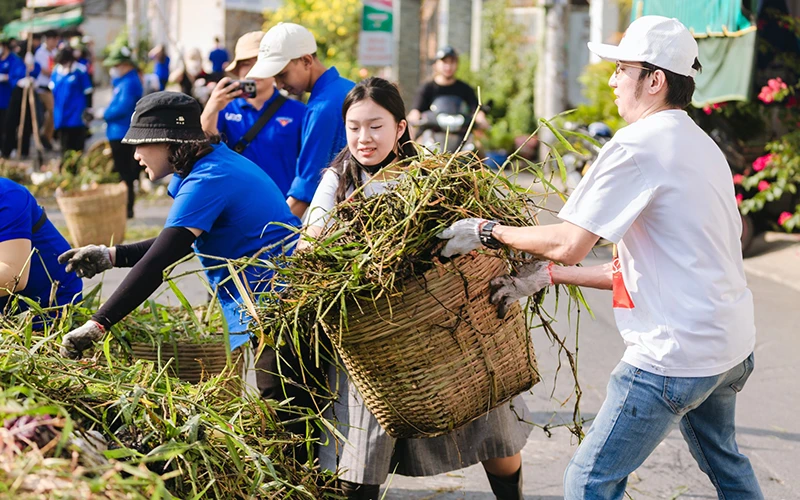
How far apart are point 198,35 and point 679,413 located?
33141mm

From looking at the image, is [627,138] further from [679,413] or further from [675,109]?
[679,413]

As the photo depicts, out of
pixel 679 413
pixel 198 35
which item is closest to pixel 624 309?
pixel 679 413

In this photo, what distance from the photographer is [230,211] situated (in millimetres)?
3672

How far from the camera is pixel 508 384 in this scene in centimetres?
312

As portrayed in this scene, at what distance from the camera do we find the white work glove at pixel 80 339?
326cm

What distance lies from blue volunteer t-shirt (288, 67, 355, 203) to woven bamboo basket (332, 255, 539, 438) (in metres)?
1.76

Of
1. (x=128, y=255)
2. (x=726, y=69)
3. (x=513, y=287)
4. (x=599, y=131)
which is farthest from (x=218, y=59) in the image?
(x=513, y=287)

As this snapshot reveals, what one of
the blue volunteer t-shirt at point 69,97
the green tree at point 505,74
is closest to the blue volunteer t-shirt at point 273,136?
the blue volunteer t-shirt at point 69,97

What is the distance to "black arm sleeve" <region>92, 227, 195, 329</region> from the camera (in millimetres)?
3375

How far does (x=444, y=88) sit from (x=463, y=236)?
7.58 m

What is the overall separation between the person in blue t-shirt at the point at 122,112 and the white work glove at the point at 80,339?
793 centimetres

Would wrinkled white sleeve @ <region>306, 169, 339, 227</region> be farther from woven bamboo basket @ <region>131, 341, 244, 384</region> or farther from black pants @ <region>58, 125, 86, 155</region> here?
black pants @ <region>58, 125, 86, 155</region>

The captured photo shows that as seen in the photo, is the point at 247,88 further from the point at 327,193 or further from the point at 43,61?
the point at 43,61

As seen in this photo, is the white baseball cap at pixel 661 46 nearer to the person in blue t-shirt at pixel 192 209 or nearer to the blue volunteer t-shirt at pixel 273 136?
the person in blue t-shirt at pixel 192 209
